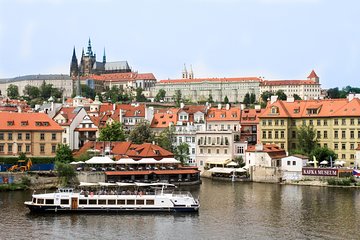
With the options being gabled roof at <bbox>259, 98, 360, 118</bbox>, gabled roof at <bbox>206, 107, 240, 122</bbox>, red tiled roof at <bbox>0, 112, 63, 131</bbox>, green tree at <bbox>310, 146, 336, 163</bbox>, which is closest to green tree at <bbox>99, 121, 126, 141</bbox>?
red tiled roof at <bbox>0, 112, 63, 131</bbox>

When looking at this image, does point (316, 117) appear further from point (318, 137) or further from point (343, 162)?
point (343, 162)

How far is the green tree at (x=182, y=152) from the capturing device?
9100cm

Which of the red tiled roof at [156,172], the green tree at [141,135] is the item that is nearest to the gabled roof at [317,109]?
the green tree at [141,135]

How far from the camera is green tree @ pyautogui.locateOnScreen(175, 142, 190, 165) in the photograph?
91.0m

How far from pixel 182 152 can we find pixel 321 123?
20611 mm

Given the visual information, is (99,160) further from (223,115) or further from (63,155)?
(223,115)

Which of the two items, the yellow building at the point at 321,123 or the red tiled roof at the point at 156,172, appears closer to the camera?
the red tiled roof at the point at 156,172

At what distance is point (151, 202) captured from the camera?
192 ft

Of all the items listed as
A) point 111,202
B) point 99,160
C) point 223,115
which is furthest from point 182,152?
point 111,202

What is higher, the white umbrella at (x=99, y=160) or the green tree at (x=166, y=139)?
the green tree at (x=166, y=139)

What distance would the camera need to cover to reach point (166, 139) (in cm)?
9338

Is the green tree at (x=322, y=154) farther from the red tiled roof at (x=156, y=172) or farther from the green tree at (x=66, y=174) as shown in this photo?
the green tree at (x=66, y=174)

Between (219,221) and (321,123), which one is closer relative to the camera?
(219,221)

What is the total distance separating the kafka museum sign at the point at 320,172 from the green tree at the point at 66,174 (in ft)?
95.1
